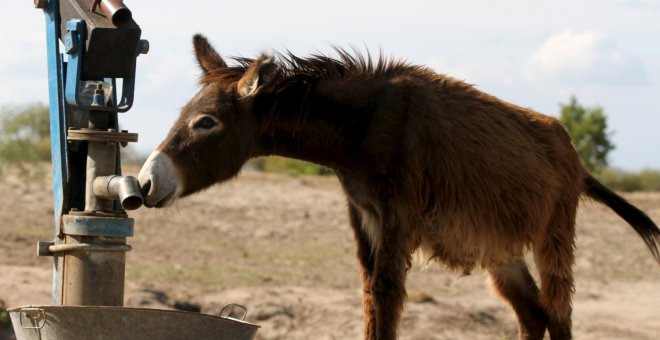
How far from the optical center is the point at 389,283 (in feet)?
A: 19.1

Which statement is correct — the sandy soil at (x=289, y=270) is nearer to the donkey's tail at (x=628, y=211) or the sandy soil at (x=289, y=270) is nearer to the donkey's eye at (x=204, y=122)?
the donkey's tail at (x=628, y=211)

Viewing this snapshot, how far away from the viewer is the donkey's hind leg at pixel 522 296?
7.05 m

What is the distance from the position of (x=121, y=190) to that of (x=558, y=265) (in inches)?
122

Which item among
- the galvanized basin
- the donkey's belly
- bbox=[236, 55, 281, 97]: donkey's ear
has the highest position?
bbox=[236, 55, 281, 97]: donkey's ear

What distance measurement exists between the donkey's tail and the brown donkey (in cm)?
63

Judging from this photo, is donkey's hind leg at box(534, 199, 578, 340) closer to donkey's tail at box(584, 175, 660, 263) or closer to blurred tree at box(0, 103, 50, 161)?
donkey's tail at box(584, 175, 660, 263)

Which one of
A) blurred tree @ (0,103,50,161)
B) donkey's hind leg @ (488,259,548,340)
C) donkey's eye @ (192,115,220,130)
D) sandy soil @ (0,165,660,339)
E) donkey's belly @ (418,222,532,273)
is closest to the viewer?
donkey's eye @ (192,115,220,130)

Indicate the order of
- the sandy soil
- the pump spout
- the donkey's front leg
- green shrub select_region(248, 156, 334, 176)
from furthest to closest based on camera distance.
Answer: green shrub select_region(248, 156, 334, 176)
the sandy soil
the donkey's front leg
the pump spout

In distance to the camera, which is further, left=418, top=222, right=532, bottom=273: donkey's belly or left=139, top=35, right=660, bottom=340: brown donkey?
left=418, top=222, right=532, bottom=273: donkey's belly

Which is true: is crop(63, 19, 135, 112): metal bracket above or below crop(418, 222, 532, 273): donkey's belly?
above

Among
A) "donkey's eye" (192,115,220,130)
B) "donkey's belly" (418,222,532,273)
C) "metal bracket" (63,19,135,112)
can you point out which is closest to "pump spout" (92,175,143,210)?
"metal bracket" (63,19,135,112)

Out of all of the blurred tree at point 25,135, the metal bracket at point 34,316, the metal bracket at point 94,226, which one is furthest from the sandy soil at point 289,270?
the metal bracket at point 34,316

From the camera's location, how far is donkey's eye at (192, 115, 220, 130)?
18.0 feet

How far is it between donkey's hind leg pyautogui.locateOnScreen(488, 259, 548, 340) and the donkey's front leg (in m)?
1.39
